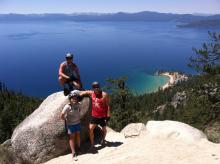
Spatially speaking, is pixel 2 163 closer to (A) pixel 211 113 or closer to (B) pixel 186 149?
(B) pixel 186 149

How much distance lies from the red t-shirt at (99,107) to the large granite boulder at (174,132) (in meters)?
2.68

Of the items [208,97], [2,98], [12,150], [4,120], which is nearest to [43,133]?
[12,150]

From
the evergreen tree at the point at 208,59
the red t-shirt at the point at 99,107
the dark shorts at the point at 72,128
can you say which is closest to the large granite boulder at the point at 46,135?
the dark shorts at the point at 72,128

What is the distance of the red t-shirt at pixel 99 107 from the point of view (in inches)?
464

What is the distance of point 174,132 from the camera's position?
42.4 feet

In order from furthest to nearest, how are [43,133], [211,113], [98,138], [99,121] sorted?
[211,113] < [98,138] < [43,133] < [99,121]

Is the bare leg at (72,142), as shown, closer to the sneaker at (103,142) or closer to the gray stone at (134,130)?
the sneaker at (103,142)

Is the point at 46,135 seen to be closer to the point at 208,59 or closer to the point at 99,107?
the point at 99,107

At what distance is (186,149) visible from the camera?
1130 cm

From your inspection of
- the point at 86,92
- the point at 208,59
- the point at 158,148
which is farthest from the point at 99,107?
the point at 208,59

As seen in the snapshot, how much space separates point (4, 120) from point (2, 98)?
54.5 m

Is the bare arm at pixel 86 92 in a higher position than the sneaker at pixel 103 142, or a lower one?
higher

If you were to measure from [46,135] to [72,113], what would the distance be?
6.76ft

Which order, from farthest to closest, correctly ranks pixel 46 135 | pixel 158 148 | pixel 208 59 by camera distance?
pixel 208 59 → pixel 46 135 → pixel 158 148
